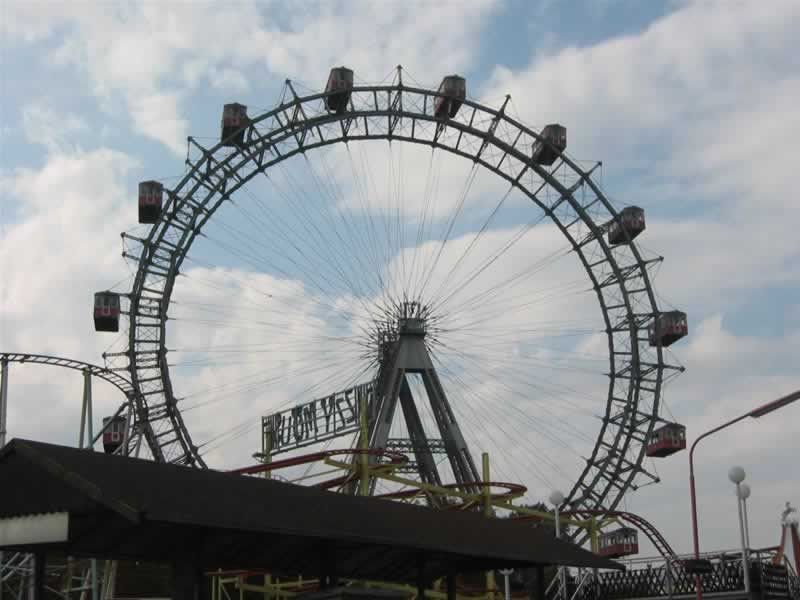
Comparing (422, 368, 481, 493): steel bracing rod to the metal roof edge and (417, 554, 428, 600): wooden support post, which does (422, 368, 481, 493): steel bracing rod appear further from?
the metal roof edge

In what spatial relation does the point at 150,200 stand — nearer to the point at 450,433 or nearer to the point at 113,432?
the point at 113,432

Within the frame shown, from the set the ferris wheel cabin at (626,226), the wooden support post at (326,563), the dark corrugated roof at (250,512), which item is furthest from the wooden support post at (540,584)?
the ferris wheel cabin at (626,226)

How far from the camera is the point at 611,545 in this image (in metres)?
44.5

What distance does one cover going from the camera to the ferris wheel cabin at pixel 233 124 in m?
46.4

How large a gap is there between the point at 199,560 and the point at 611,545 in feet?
102

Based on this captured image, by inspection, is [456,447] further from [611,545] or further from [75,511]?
[75,511]

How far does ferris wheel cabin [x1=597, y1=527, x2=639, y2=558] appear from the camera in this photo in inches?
1725

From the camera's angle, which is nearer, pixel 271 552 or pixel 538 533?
pixel 271 552

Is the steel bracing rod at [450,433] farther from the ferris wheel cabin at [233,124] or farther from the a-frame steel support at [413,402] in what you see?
the ferris wheel cabin at [233,124]

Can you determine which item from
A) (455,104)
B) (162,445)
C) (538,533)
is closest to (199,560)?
(538,533)

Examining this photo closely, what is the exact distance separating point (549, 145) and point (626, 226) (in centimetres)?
487

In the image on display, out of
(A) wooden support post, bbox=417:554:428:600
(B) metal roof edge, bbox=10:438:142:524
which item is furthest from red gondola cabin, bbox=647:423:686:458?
(B) metal roof edge, bbox=10:438:142:524

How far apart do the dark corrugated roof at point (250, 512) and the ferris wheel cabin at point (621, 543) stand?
21931 millimetres

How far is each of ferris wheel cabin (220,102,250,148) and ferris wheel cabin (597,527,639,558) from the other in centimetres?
2182
